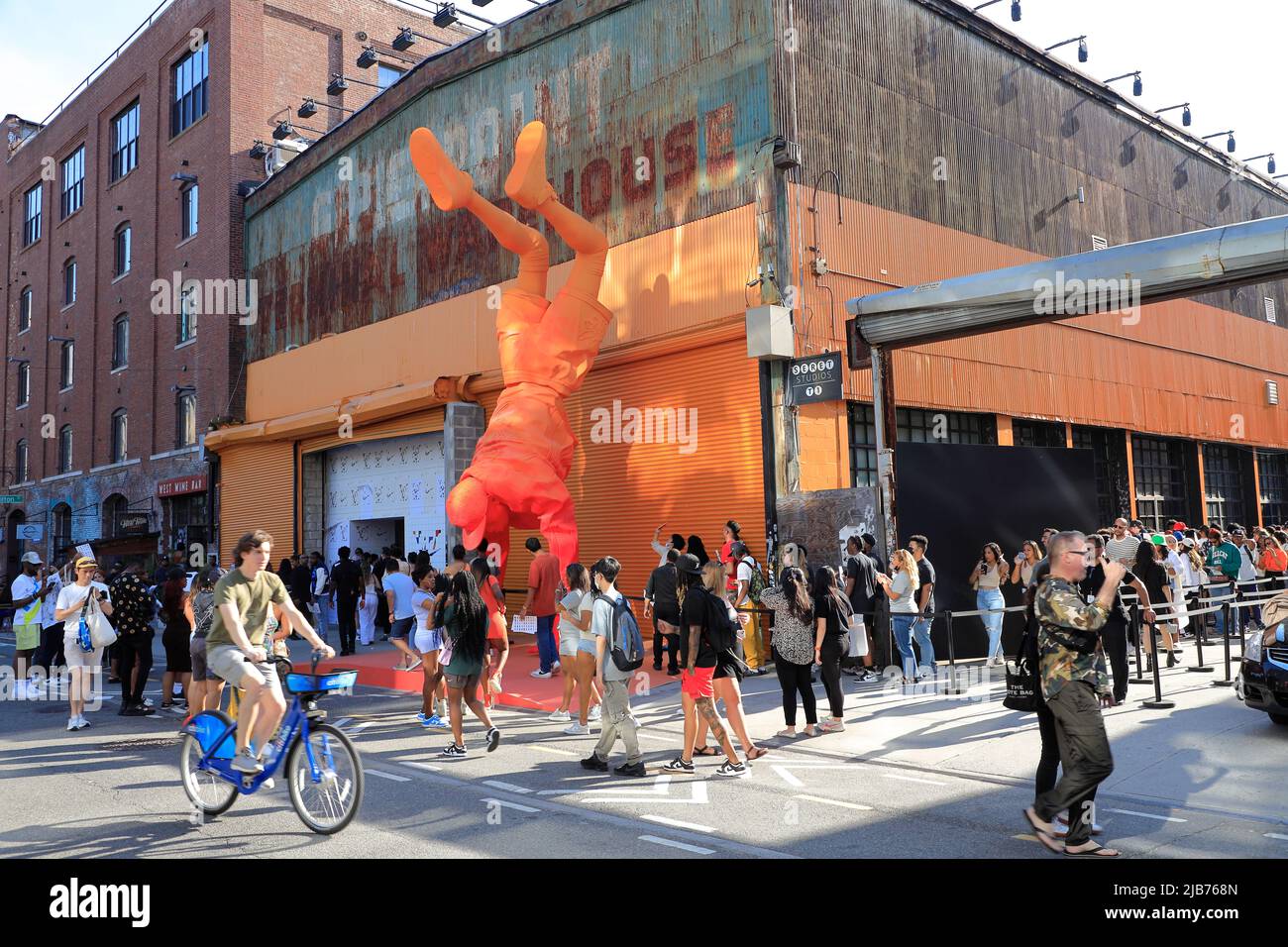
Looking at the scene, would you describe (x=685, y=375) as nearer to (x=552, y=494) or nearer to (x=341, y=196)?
(x=552, y=494)

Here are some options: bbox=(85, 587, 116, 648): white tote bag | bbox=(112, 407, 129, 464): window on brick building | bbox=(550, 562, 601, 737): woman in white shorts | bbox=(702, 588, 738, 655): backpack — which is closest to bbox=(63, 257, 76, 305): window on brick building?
bbox=(112, 407, 129, 464): window on brick building

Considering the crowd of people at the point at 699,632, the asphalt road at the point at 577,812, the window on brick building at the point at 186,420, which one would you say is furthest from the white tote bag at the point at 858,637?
the window on brick building at the point at 186,420

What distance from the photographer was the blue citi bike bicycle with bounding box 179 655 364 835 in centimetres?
615

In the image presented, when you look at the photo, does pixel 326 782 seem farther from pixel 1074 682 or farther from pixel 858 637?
pixel 858 637

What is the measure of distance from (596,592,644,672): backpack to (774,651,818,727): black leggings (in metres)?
1.58

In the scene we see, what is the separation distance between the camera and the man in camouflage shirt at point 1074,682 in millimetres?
5496

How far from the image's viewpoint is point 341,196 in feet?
84.8

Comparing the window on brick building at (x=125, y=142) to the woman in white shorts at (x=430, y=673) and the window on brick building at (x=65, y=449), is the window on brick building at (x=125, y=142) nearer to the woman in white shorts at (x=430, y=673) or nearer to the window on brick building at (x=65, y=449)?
the window on brick building at (x=65, y=449)

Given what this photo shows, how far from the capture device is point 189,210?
105ft

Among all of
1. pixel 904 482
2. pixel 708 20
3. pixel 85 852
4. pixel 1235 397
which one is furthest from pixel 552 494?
pixel 1235 397

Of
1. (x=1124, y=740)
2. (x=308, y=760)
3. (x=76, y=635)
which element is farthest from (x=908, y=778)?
(x=76, y=635)

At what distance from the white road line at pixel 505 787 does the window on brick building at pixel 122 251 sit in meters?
33.1

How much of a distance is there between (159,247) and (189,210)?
2046 millimetres

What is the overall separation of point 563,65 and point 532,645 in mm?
11065
